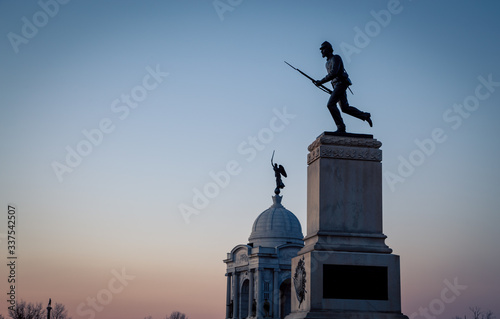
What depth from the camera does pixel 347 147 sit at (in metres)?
18.6

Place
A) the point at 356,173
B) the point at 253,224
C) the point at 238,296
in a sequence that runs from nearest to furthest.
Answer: the point at 356,173, the point at 238,296, the point at 253,224

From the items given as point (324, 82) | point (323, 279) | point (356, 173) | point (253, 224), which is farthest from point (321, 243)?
point (253, 224)

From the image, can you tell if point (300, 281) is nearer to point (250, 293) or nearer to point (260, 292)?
point (260, 292)

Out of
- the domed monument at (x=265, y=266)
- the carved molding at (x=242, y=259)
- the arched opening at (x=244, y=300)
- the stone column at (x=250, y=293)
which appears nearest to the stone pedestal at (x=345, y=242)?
the domed monument at (x=265, y=266)

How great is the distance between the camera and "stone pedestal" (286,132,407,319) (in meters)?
17.6

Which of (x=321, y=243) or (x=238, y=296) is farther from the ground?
(x=321, y=243)

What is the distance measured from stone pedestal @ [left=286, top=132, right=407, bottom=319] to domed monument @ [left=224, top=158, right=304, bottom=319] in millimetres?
49951

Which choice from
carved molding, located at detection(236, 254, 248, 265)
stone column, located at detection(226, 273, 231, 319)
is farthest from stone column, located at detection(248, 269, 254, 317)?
stone column, located at detection(226, 273, 231, 319)

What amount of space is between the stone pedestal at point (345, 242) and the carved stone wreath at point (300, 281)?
14mm

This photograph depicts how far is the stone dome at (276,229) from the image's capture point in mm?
75125

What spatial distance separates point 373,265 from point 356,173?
7.49 ft

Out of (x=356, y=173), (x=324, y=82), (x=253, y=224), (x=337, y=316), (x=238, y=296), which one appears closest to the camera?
(x=337, y=316)

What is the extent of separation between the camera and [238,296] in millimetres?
72625

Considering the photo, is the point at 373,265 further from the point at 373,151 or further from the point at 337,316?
the point at 373,151
